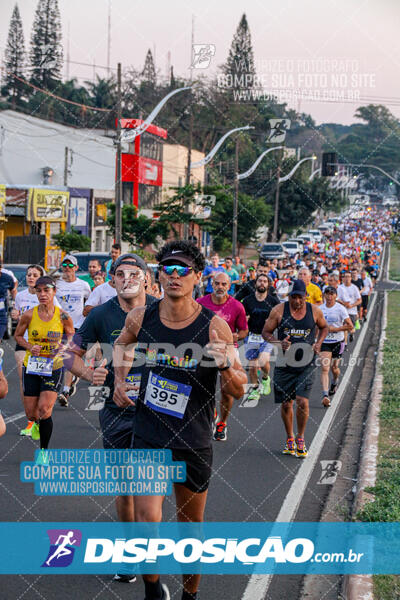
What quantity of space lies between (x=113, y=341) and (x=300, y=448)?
11.6 feet

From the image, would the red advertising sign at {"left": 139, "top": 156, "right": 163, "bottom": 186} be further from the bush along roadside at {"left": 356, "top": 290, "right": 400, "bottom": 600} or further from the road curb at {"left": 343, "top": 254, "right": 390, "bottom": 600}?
the bush along roadside at {"left": 356, "top": 290, "right": 400, "bottom": 600}

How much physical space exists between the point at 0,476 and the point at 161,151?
49.6 meters

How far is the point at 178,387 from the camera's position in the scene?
14.6 ft

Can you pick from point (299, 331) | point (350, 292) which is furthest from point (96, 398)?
point (350, 292)

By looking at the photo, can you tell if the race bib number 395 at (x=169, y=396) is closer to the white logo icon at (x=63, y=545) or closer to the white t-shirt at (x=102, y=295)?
the white logo icon at (x=63, y=545)

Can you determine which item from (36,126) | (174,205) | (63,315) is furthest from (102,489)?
(36,126)

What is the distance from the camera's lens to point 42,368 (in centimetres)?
787

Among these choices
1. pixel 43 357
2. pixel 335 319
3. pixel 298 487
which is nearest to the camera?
pixel 298 487

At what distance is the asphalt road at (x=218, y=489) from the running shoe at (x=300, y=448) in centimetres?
17

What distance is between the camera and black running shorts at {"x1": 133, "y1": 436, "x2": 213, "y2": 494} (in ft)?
14.6

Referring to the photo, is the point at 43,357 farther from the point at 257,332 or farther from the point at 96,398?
the point at 257,332

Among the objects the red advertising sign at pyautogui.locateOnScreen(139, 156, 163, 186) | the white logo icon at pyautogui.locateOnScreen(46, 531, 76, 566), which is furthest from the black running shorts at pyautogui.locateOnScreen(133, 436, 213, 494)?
the red advertising sign at pyautogui.locateOnScreen(139, 156, 163, 186)

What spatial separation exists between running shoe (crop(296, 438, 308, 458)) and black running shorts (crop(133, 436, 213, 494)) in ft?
13.7

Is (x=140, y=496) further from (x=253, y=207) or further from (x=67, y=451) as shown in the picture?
(x=253, y=207)
